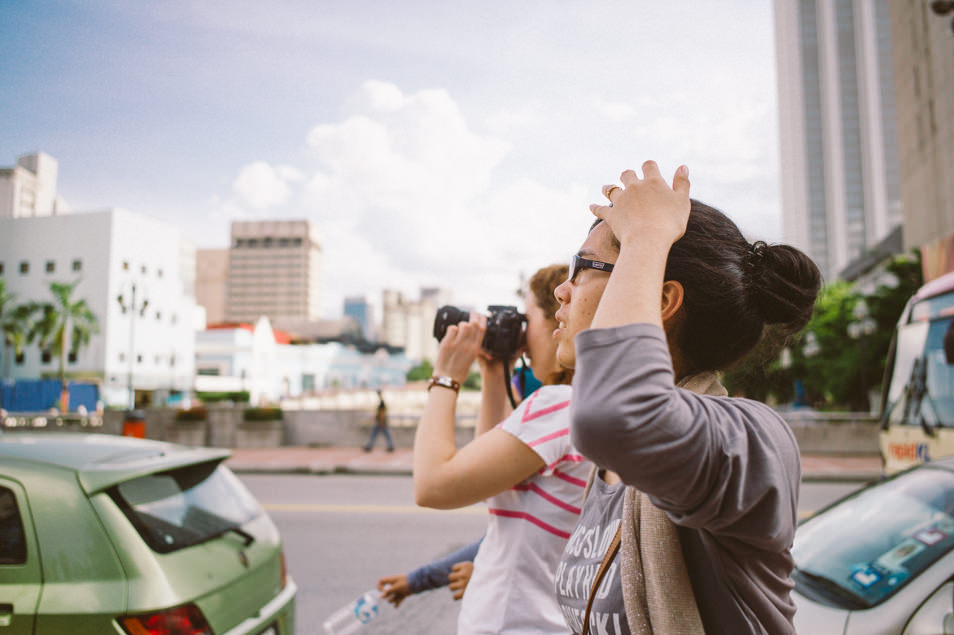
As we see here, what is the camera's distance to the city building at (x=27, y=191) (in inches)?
2405

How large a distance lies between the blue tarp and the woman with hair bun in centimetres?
5305

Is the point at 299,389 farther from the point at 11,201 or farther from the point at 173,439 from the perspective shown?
the point at 173,439

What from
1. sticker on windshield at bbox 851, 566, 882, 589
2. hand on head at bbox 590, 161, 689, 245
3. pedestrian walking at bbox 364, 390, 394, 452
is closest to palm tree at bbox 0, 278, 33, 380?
pedestrian walking at bbox 364, 390, 394, 452

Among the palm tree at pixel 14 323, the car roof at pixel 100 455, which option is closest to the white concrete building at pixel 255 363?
the palm tree at pixel 14 323

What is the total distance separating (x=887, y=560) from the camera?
2.51 meters

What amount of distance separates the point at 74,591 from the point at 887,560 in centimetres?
307

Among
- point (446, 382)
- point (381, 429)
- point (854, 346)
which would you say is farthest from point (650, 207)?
point (854, 346)

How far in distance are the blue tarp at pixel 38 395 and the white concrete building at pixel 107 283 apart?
316 centimetres

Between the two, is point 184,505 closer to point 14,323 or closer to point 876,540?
point 876,540

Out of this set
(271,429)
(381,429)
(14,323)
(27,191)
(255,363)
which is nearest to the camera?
(381,429)

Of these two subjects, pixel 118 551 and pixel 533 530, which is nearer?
pixel 533 530

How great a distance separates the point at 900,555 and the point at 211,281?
149 metres

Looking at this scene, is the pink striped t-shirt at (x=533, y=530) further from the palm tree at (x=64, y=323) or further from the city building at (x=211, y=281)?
the city building at (x=211, y=281)

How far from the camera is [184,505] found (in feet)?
Result: 8.87
